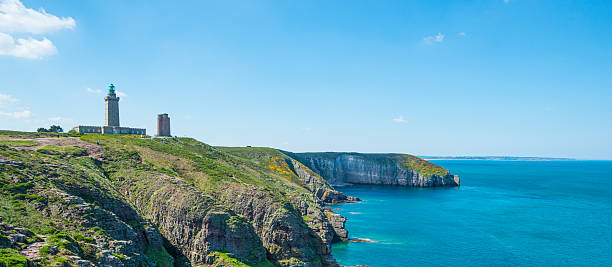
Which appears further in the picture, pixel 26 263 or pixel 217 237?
pixel 217 237

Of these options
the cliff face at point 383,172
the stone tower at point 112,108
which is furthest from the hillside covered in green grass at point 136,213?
the cliff face at point 383,172

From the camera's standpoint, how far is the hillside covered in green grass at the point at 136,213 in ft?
82.2

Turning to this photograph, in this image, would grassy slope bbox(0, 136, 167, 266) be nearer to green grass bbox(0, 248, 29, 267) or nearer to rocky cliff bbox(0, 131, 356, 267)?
rocky cliff bbox(0, 131, 356, 267)

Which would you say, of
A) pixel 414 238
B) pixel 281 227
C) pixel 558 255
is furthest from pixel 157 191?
pixel 558 255

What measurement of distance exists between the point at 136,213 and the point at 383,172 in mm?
166184

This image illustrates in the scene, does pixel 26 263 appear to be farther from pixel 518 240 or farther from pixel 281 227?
pixel 518 240

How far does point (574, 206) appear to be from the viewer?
109 metres

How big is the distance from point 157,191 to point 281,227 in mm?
18509

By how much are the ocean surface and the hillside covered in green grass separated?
12378 millimetres

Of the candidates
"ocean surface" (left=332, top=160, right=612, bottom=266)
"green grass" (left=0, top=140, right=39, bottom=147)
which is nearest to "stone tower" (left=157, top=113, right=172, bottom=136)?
"green grass" (left=0, top=140, right=39, bottom=147)

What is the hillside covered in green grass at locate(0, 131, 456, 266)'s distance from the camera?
82.2ft

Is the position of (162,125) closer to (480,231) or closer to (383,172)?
(480,231)

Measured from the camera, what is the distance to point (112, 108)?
294 ft

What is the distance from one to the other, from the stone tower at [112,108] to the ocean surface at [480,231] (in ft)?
233
